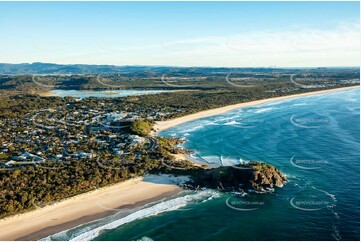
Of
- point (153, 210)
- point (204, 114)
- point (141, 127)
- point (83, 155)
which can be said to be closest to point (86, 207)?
point (153, 210)

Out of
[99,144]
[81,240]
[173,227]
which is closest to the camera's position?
[81,240]

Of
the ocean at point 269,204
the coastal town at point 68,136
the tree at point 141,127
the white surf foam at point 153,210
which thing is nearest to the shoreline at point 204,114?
the tree at point 141,127

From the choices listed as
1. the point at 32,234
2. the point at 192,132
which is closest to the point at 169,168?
the point at 32,234

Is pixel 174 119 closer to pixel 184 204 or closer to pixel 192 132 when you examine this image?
pixel 192 132

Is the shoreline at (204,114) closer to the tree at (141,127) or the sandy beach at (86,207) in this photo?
the tree at (141,127)

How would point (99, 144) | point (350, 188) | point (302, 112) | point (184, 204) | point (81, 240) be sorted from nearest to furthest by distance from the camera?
1. point (81, 240)
2. point (184, 204)
3. point (350, 188)
4. point (99, 144)
5. point (302, 112)

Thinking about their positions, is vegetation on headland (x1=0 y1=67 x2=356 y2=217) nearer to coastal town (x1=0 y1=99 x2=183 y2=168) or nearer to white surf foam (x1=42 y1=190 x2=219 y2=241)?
coastal town (x1=0 y1=99 x2=183 y2=168)

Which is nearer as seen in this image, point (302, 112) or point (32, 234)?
point (32, 234)
